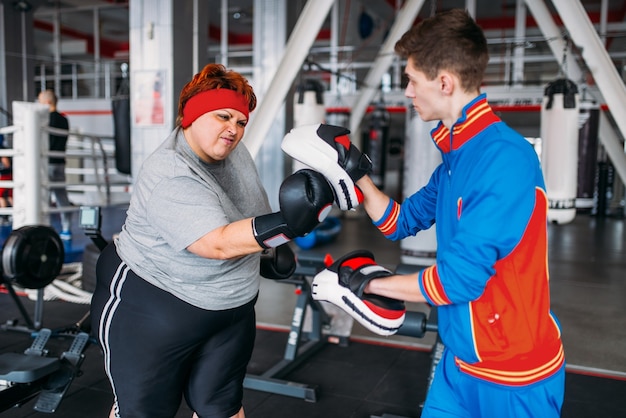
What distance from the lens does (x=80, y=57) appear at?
18.8 metres

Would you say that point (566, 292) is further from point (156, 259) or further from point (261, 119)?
point (156, 259)

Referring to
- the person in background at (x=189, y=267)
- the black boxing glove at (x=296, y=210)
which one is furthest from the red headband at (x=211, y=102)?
the black boxing glove at (x=296, y=210)

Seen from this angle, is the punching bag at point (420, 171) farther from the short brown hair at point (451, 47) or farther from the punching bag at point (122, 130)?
the short brown hair at point (451, 47)

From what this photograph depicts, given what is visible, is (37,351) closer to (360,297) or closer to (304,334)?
(304,334)

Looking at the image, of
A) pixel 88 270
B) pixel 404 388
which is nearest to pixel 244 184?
pixel 404 388

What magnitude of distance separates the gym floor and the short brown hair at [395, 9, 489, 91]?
1855 mm

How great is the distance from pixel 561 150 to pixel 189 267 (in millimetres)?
4879

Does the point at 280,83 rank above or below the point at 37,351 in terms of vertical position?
above

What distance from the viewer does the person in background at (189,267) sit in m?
1.46

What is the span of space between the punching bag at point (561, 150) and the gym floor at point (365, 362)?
30.7 inches

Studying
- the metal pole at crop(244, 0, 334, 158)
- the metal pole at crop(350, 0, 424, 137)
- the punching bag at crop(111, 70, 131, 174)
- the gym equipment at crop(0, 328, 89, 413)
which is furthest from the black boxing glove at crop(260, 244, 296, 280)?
the metal pole at crop(350, 0, 424, 137)

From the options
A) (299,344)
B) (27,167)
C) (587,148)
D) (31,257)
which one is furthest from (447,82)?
(587,148)

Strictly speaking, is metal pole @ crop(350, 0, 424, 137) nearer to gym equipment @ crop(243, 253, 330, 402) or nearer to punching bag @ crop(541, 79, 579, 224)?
punching bag @ crop(541, 79, 579, 224)

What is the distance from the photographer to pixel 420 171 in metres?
6.11
